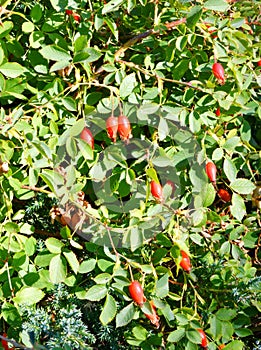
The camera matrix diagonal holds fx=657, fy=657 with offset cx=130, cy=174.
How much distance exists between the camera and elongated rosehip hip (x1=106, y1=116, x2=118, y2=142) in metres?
1.45

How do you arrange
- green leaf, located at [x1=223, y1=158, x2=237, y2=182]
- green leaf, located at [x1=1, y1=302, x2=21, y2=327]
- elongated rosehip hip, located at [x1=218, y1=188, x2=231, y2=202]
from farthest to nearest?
elongated rosehip hip, located at [x1=218, y1=188, x2=231, y2=202], green leaf, located at [x1=223, y1=158, x2=237, y2=182], green leaf, located at [x1=1, y1=302, x2=21, y2=327]

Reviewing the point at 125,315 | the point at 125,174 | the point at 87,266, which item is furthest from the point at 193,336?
the point at 125,174

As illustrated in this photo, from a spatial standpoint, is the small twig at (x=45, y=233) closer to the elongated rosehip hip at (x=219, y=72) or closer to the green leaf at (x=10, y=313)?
the green leaf at (x=10, y=313)

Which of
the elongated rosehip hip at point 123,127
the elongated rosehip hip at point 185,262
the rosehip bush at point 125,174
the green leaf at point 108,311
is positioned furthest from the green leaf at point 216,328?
the elongated rosehip hip at point 123,127

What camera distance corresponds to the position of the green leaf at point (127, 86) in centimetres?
154

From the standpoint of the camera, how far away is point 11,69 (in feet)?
4.93

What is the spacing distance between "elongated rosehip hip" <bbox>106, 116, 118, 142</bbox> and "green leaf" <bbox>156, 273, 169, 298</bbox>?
0.34 metres

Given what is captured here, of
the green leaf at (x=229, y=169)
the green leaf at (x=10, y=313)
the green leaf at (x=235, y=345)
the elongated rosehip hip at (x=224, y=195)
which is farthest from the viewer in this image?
the elongated rosehip hip at (x=224, y=195)

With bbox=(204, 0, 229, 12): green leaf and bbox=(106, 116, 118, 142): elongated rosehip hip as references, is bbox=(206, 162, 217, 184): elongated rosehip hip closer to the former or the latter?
bbox=(106, 116, 118, 142): elongated rosehip hip

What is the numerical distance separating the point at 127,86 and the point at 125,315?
1.73 feet

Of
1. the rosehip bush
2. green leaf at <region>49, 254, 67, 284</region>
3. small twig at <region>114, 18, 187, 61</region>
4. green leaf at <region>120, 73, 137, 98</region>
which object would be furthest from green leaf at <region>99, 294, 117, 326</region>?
small twig at <region>114, 18, 187, 61</region>

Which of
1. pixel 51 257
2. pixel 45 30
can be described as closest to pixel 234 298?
pixel 51 257

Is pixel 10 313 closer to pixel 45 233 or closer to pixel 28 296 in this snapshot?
pixel 28 296

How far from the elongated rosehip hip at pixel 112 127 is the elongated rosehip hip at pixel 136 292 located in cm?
33
